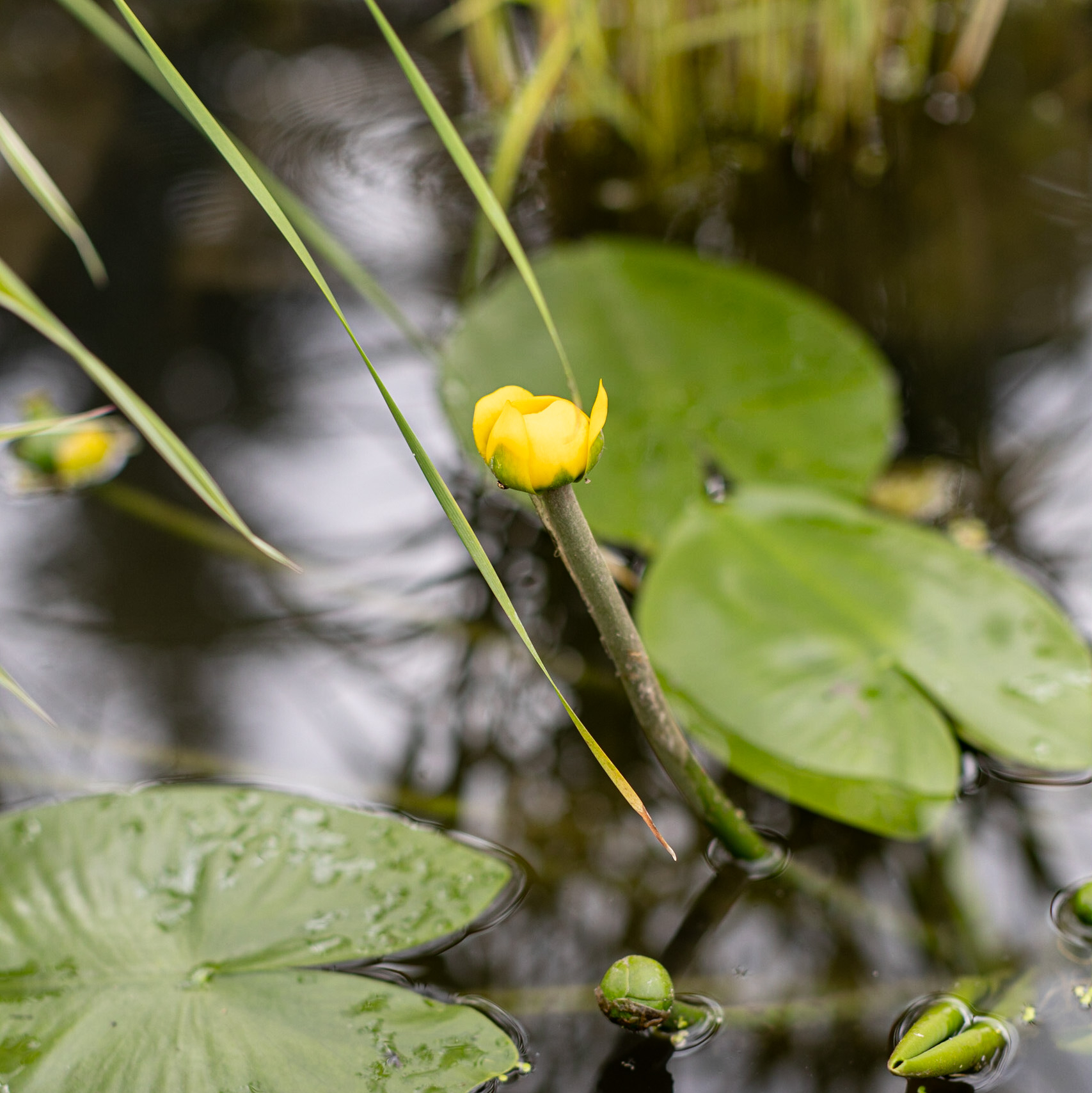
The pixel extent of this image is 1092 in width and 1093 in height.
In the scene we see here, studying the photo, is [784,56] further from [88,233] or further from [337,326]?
[88,233]

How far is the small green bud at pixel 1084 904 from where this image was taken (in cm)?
70

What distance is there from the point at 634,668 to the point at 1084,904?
1.41ft

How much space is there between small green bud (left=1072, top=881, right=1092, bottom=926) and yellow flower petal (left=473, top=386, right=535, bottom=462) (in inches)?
24.1

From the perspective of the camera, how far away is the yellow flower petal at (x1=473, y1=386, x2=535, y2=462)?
1.58 feet

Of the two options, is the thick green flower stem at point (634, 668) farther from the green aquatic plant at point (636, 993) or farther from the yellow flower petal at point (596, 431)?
the green aquatic plant at point (636, 993)

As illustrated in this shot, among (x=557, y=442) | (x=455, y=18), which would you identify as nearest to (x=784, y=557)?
(x=557, y=442)

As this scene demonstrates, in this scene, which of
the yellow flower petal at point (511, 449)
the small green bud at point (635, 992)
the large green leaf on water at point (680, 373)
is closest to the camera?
the yellow flower petal at point (511, 449)

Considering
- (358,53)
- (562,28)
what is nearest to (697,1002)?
(562,28)

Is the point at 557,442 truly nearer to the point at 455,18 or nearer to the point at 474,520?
the point at 474,520

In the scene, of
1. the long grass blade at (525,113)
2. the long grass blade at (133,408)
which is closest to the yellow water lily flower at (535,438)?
the long grass blade at (133,408)

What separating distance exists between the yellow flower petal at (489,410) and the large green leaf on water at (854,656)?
0.44 metres

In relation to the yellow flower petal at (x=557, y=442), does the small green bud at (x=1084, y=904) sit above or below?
below

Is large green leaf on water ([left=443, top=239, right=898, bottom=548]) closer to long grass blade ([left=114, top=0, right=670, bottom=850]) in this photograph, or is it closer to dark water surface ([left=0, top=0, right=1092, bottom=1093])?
dark water surface ([left=0, top=0, right=1092, bottom=1093])

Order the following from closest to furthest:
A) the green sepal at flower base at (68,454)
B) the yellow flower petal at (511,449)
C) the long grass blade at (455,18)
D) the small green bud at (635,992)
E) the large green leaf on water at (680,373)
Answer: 1. the yellow flower petal at (511,449)
2. the small green bud at (635,992)
3. the large green leaf on water at (680,373)
4. the green sepal at flower base at (68,454)
5. the long grass blade at (455,18)
